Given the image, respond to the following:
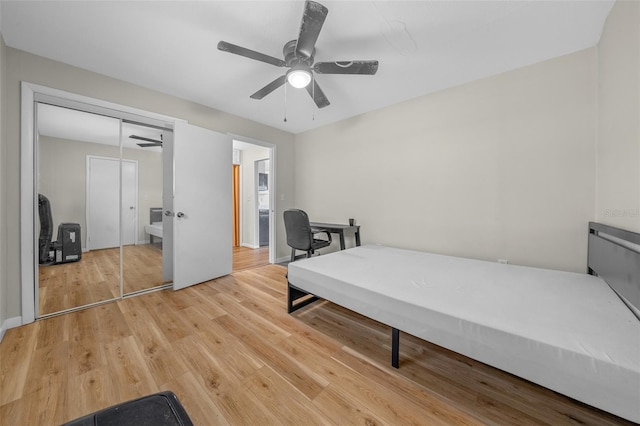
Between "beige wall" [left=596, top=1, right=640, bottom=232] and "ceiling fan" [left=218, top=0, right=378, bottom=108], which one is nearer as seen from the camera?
"beige wall" [left=596, top=1, right=640, bottom=232]

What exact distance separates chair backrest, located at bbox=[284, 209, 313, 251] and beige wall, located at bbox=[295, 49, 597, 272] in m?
1.00

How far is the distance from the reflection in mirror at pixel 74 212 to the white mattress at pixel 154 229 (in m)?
0.31

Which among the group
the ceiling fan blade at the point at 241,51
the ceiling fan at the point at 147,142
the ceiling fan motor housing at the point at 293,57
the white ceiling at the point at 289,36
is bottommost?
the ceiling fan at the point at 147,142

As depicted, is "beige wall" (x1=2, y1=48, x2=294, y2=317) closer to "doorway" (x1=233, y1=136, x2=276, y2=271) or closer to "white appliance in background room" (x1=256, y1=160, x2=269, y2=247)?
"doorway" (x1=233, y1=136, x2=276, y2=271)

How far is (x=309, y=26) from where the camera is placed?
143 centimetres

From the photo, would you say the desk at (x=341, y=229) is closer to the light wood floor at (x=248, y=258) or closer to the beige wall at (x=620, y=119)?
the light wood floor at (x=248, y=258)

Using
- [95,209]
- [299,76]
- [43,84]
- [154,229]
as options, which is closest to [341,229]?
[299,76]

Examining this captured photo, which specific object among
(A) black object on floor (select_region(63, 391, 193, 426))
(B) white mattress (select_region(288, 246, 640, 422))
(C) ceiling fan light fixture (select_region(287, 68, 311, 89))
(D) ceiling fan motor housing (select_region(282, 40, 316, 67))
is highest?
(D) ceiling fan motor housing (select_region(282, 40, 316, 67))

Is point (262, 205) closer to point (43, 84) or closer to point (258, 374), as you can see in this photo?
point (43, 84)

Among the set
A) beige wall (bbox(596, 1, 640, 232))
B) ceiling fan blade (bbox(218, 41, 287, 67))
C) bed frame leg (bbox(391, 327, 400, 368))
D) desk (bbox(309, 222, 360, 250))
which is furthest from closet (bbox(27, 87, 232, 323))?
beige wall (bbox(596, 1, 640, 232))

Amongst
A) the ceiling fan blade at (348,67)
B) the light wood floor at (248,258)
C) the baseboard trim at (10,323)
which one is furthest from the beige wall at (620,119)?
the baseboard trim at (10,323)

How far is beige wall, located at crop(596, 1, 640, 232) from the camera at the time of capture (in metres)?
1.32

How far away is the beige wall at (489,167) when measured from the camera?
1979mm

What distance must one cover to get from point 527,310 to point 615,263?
2.56ft
